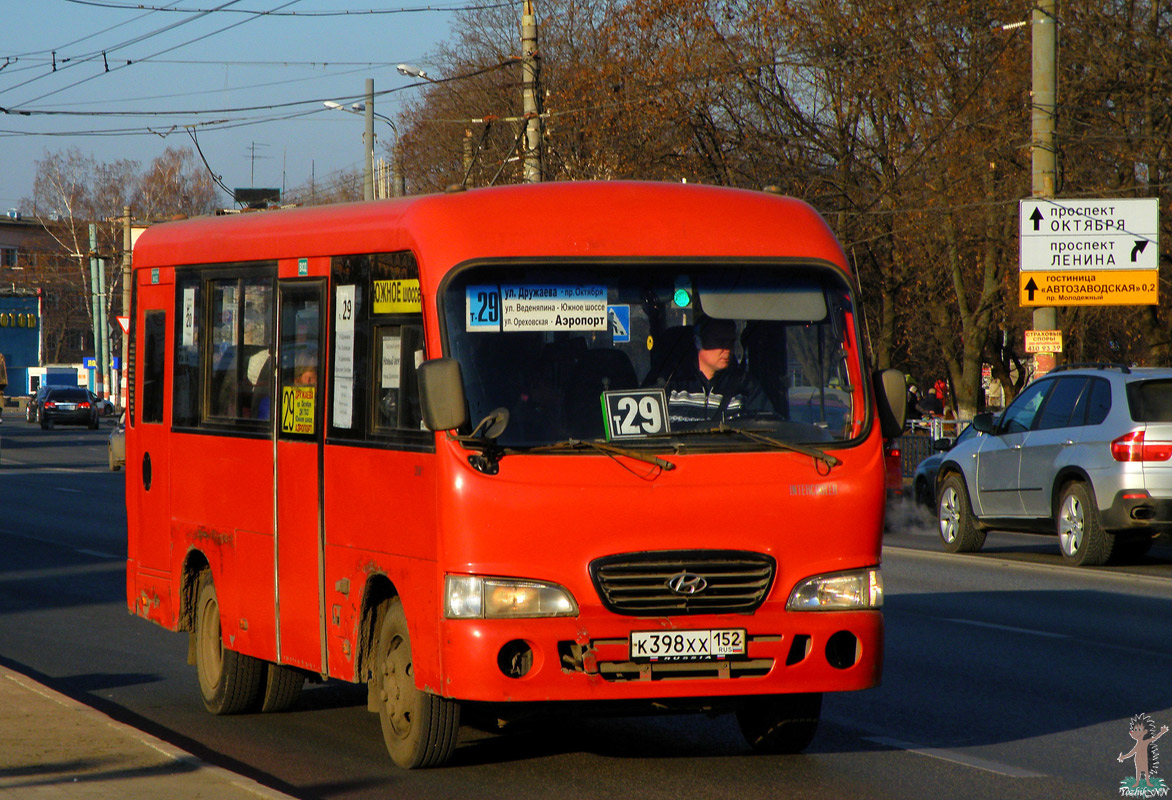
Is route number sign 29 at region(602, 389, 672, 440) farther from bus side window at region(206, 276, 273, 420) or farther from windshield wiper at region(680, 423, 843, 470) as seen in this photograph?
bus side window at region(206, 276, 273, 420)

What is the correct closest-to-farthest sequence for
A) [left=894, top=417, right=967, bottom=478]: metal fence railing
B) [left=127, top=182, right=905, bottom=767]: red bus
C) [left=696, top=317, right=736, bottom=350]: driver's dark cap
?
[left=127, top=182, right=905, bottom=767]: red bus
[left=696, top=317, right=736, bottom=350]: driver's dark cap
[left=894, top=417, right=967, bottom=478]: metal fence railing

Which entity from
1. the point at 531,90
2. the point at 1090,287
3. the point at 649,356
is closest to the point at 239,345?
the point at 649,356

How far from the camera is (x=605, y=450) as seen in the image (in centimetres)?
670

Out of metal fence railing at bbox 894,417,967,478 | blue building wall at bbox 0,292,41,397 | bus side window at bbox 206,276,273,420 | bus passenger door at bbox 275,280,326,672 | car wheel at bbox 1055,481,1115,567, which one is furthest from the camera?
blue building wall at bbox 0,292,41,397

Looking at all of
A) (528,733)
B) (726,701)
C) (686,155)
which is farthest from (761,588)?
(686,155)

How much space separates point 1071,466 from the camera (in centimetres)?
1639

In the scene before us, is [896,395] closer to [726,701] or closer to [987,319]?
[726,701]

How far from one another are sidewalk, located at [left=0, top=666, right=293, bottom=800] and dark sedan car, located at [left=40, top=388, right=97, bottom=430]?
194 ft

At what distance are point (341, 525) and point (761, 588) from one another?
1962mm

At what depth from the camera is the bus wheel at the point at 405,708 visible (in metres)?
6.96

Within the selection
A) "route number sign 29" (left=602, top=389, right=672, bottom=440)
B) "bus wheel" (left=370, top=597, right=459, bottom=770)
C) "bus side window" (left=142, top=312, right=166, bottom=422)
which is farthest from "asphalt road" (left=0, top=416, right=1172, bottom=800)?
"bus side window" (left=142, top=312, right=166, bottom=422)

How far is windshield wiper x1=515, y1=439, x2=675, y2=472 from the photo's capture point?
6.68 meters

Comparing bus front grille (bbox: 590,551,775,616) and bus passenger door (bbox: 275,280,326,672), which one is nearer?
bus front grille (bbox: 590,551,775,616)

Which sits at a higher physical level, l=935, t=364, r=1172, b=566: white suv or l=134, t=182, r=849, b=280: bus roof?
l=134, t=182, r=849, b=280: bus roof
